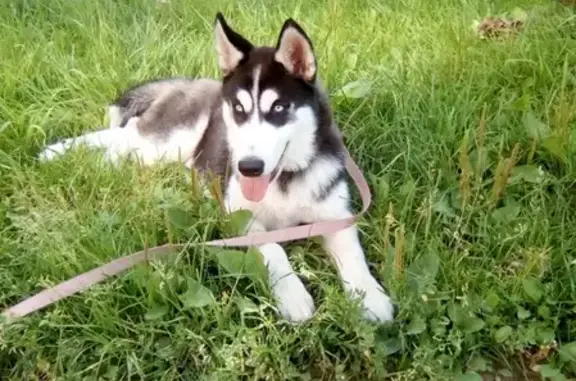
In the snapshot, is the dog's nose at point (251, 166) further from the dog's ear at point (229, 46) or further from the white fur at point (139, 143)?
the white fur at point (139, 143)

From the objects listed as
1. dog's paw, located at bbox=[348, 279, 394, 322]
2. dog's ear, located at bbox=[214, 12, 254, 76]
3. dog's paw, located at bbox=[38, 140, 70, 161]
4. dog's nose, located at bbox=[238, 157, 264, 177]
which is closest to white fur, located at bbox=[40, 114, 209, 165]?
dog's paw, located at bbox=[38, 140, 70, 161]

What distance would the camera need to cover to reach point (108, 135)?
13.4 feet

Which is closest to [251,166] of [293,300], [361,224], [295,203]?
[295,203]

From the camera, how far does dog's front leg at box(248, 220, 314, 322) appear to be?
301cm

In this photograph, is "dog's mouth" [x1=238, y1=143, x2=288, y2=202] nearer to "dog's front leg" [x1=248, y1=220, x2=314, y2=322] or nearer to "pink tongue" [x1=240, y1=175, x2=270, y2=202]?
"pink tongue" [x1=240, y1=175, x2=270, y2=202]

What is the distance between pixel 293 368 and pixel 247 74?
1153mm

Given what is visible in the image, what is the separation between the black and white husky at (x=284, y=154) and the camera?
3.11 m

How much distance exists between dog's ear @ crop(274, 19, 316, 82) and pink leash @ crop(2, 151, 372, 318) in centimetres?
57

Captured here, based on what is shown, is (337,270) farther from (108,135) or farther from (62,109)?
(62,109)

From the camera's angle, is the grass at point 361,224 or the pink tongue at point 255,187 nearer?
the grass at point 361,224

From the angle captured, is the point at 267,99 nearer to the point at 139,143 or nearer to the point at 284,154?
the point at 284,154

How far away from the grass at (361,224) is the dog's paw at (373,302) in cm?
4

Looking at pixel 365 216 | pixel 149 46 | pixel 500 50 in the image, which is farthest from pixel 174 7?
pixel 365 216

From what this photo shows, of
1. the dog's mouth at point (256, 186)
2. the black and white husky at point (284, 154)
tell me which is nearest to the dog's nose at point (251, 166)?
the black and white husky at point (284, 154)
